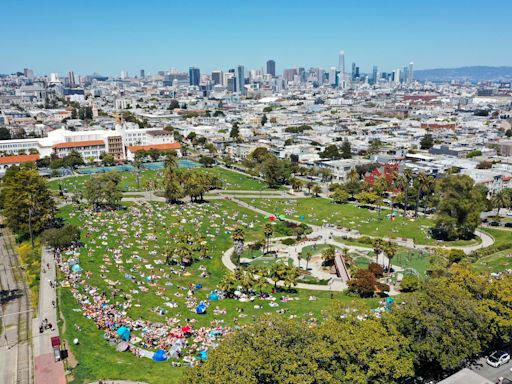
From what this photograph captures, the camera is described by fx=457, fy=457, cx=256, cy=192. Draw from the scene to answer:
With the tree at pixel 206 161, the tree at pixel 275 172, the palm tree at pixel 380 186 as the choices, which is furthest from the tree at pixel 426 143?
the tree at pixel 206 161

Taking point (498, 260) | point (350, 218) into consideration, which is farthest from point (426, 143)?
point (498, 260)

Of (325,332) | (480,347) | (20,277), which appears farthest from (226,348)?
(20,277)

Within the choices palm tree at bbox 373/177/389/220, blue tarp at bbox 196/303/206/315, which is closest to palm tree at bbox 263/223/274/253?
blue tarp at bbox 196/303/206/315

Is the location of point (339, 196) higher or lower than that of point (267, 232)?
lower

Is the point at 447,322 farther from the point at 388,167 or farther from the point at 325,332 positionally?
the point at 388,167

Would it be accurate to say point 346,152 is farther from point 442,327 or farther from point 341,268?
point 442,327

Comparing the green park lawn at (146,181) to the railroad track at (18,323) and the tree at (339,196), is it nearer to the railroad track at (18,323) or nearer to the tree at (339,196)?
the tree at (339,196)
